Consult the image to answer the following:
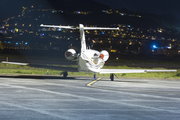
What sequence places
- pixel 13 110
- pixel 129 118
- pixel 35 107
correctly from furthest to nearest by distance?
1. pixel 35 107
2. pixel 13 110
3. pixel 129 118

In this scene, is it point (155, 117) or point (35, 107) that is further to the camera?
point (35, 107)

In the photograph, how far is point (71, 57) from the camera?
27.8 metres

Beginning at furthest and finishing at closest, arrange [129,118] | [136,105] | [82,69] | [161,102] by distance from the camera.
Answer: [82,69], [161,102], [136,105], [129,118]

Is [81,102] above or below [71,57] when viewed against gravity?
below

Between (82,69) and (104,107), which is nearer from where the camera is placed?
(104,107)

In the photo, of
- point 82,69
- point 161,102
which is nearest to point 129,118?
point 161,102

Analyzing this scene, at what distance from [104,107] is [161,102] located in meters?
3.86

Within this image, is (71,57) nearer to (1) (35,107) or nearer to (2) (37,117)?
(1) (35,107)

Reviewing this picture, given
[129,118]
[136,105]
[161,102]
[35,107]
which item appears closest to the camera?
[129,118]

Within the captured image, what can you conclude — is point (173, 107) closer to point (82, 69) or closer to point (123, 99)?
point (123, 99)

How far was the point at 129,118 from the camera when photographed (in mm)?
10367

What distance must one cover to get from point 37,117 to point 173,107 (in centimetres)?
706

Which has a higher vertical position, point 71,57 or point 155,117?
point 71,57

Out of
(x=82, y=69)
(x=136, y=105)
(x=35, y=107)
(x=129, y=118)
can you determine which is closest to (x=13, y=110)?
(x=35, y=107)
